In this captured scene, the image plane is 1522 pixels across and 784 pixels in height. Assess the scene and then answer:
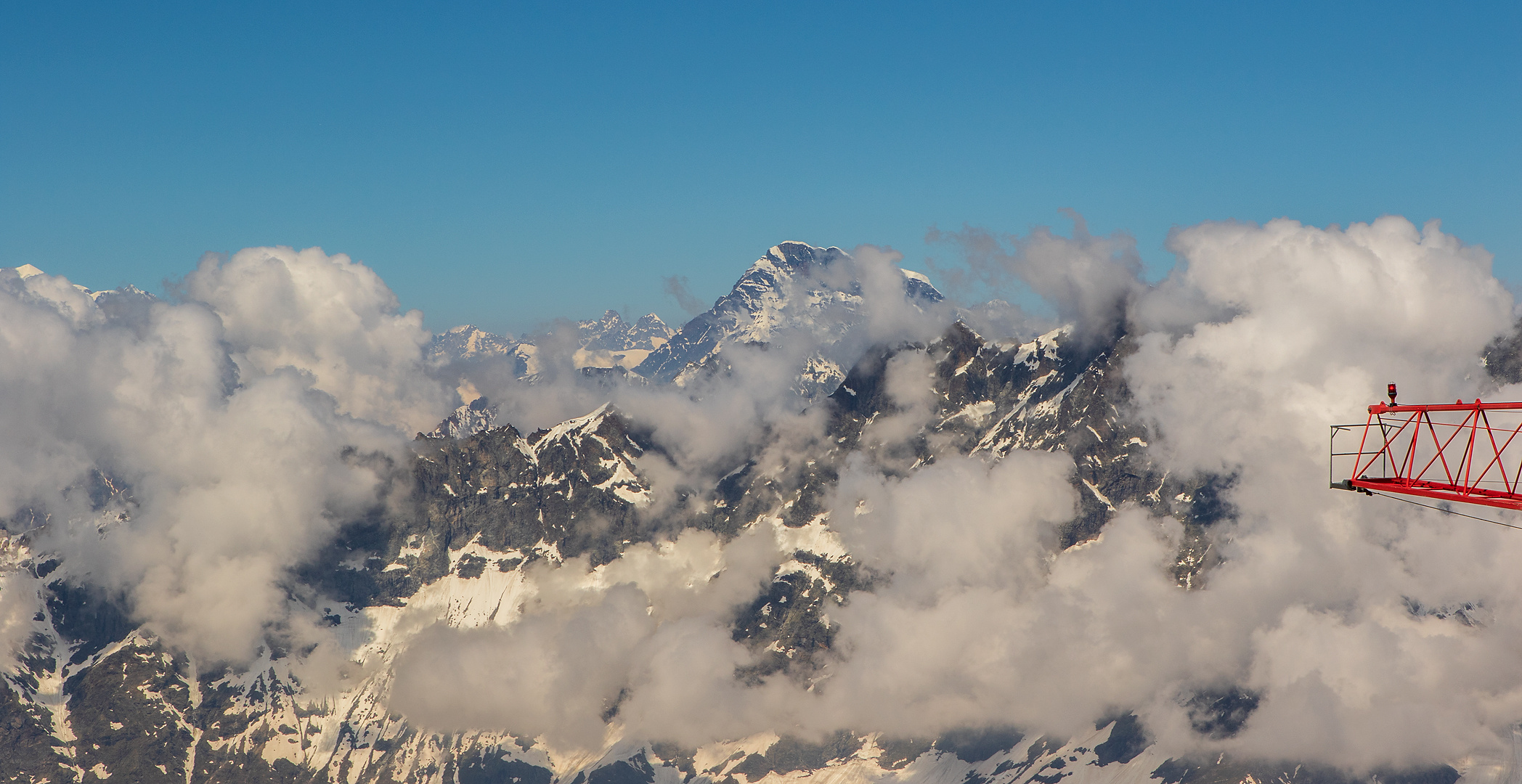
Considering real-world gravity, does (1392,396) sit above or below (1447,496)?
above

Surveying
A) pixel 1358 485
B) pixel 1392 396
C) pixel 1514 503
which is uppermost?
pixel 1392 396

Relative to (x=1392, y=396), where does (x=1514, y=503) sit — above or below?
below

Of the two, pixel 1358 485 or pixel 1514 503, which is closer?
pixel 1514 503

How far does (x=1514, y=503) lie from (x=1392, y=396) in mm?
10784

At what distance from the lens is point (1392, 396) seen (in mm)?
77250

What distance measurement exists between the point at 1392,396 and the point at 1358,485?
23.4 feet

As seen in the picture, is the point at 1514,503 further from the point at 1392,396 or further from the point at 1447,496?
the point at 1392,396

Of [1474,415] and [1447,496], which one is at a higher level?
[1474,415]

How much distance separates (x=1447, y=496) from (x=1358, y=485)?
7134 millimetres

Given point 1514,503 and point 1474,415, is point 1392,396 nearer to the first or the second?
point 1474,415

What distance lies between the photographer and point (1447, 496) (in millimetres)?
72938

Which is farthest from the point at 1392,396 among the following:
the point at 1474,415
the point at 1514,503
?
the point at 1514,503

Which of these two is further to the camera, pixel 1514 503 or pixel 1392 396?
pixel 1392 396

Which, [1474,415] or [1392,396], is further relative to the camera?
[1392,396]
